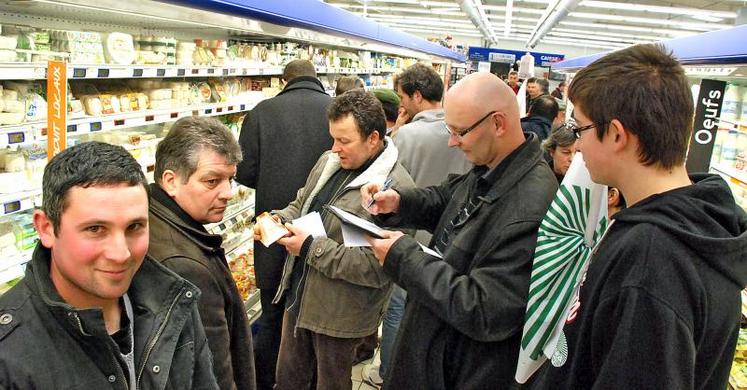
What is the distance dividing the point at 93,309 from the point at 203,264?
18.8 inches

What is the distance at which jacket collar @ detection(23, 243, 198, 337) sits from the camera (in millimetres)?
1169

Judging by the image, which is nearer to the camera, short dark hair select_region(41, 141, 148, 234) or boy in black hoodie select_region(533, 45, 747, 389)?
boy in black hoodie select_region(533, 45, 747, 389)

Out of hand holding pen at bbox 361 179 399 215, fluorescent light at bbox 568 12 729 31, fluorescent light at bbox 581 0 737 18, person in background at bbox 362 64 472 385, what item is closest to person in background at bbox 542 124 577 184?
person in background at bbox 362 64 472 385

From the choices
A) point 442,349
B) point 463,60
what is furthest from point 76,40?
point 463,60

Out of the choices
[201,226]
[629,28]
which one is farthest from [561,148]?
[629,28]

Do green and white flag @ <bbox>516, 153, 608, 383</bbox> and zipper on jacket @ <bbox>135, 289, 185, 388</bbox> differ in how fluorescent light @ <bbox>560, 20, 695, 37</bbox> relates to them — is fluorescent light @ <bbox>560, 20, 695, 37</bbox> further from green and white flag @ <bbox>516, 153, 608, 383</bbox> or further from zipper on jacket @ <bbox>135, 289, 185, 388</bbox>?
zipper on jacket @ <bbox>135, 289, 185, 388</bbox>

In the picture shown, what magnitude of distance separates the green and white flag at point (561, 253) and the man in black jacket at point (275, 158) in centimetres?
211

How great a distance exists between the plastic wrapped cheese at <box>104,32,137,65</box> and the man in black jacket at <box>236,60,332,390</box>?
31.5 inches

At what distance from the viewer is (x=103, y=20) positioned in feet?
11.0

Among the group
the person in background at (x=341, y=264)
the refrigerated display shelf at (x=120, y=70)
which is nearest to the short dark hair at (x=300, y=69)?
the refrigerated display shelf at (x=120, y=70)

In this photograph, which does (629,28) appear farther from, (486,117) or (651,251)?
(651,251)

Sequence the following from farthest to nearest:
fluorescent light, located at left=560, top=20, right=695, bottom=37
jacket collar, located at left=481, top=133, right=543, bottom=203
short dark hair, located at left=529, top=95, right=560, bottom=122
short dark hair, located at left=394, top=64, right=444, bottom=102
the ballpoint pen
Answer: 1. fluorescent light, located at left=560, top=20, right=695, bottom=37
2. short dark hair, located at left=529, top=95, right=560, bottom=122
3. short dark hair, located at left=394, top=64, right=444, bottom=102
4. the ballpoint pen
5. jacket collar, located at left=481, top=133, right=543, bottom=203

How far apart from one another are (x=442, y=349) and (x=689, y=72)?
14.1 feet

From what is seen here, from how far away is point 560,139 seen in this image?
3174mm
